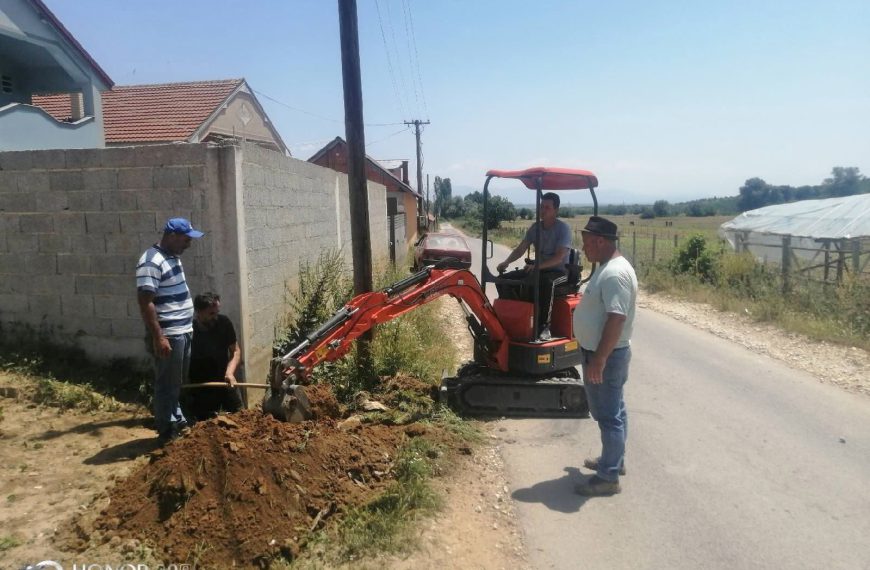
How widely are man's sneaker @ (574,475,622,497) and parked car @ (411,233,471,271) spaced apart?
12.4m

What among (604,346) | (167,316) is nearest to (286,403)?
(167,316)

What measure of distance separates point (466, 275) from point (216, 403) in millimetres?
2592

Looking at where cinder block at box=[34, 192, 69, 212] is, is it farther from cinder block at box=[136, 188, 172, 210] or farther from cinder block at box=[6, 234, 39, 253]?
cinder block at box=[136, 188, 172, 210]

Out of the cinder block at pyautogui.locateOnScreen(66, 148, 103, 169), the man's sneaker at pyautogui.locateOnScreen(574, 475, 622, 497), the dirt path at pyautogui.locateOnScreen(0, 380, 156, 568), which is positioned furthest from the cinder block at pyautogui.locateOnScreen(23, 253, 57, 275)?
the man's sneaker at pyautogui.locateOnScreen(574, 475, 622, 497)

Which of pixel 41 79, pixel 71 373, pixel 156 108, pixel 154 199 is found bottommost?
pixel 71 373

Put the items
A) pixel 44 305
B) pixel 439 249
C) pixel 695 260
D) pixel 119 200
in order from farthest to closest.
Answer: pixel 439 249, pixel 695 260, pixel 44 305, pixel 119 200

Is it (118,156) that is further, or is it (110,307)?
(110,307)

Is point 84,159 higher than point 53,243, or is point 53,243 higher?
point 84,159

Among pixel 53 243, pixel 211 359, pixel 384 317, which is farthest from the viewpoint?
pixel 53 243

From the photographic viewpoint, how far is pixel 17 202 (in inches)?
238

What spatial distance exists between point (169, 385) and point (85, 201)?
237cm

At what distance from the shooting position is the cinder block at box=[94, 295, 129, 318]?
585 cm

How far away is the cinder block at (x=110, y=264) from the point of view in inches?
229

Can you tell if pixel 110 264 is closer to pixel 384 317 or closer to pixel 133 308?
pixel 133 308
